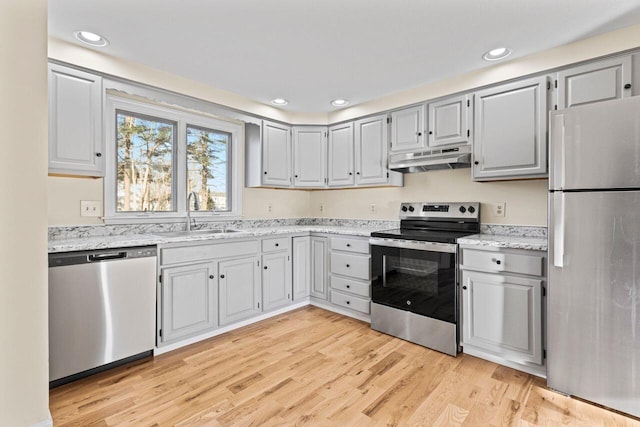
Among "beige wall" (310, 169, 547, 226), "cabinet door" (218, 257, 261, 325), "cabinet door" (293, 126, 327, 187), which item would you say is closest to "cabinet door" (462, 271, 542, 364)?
"beige wall" (310, 169, 547, 226)

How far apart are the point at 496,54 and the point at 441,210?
1410mm

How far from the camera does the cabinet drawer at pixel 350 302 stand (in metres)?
3.21

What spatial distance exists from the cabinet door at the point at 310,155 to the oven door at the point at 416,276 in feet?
4.07

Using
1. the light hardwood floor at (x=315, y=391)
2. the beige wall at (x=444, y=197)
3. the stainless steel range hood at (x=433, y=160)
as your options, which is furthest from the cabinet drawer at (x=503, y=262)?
the stainless steel range hood at (x=433, y=160)

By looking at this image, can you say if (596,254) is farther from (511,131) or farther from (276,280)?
(276,280)

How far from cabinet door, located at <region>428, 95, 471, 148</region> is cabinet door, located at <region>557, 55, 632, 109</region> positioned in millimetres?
675

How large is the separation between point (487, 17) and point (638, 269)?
169 cm

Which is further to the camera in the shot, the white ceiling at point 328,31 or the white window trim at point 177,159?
the white window trim at point 177,159

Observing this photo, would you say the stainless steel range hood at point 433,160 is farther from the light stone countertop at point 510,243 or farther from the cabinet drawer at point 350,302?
the cabinet drawer at point 350,302

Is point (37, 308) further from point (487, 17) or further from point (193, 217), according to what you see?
point (487, 17)

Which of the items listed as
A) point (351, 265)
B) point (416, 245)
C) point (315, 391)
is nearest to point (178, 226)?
point (351, 265)

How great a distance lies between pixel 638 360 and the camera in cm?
171

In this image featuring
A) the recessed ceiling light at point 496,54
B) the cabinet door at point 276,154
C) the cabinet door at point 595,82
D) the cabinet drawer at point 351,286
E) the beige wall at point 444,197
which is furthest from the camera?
the cabinet door at point 276,154

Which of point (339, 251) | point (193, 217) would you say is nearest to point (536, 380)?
point (339, 251)
